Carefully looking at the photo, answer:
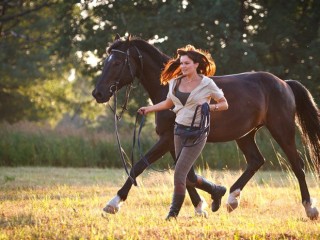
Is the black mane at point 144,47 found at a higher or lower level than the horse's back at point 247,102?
higher

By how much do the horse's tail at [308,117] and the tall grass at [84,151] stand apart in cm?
1039

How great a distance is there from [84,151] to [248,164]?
12356mm

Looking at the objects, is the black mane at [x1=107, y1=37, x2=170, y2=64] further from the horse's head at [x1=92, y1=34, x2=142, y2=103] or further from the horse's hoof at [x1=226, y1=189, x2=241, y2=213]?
the horse's hoof at [x1=226, y1=189, x2=241, y2=213]

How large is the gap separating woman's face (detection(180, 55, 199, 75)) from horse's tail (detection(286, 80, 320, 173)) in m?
2.88

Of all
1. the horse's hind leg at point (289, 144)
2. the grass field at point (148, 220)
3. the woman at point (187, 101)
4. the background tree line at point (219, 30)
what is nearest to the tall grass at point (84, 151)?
the background tree line at point (219, 30)

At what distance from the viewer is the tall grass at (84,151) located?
20297 millimetres

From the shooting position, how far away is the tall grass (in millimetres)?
20297

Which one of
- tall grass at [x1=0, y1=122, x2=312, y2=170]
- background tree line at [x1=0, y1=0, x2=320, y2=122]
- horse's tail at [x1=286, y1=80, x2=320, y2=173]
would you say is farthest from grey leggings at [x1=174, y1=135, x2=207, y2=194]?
tall grass at [x1=0, y1=122, x2=312, y2=170]

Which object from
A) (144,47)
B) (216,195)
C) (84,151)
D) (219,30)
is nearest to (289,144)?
(216,195)

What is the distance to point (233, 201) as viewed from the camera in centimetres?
878

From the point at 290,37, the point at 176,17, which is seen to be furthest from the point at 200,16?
the point at 290,37

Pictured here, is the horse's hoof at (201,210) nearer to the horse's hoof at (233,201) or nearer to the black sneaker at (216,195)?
the black sneaker at (216,195)

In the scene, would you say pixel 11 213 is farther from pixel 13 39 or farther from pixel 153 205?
pixel 13 39

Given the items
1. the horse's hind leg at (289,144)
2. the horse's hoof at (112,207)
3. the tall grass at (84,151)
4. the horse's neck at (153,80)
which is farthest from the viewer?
the tall grass at (84,151)
